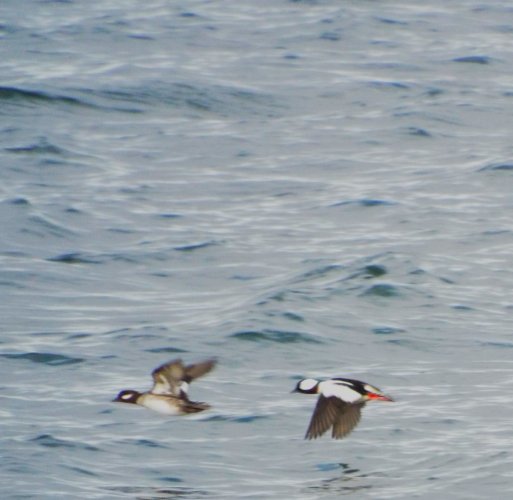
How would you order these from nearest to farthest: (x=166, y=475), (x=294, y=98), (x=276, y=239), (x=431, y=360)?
(x=166, y=475) < (x=431, y=360) < (x=276, y=239) < (x=294, y=98)

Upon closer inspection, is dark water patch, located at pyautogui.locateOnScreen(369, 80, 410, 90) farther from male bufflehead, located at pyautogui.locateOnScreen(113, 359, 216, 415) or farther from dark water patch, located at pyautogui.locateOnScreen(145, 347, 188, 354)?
male bufflehead, located at pyautogui.locateOnScreen(113, 359, 216, 415)

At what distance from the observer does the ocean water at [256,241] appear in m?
11.0

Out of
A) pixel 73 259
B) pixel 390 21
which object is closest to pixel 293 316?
pixel 73 259

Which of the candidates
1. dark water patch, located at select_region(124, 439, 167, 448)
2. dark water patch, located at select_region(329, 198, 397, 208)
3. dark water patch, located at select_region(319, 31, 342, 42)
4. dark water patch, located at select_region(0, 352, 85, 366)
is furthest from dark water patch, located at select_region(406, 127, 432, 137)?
dark water patch, located at select_region(124, 439, 167, 448)

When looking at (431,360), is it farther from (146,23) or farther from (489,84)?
(146,23)

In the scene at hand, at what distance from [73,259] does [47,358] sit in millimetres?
3028

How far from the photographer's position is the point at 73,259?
52.9ft

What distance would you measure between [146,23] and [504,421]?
1580cm

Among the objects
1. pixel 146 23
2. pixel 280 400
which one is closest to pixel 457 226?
pixel 280 400

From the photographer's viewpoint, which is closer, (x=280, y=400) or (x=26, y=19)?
(x=280, y=400)

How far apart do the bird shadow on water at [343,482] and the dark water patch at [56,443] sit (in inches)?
64.3

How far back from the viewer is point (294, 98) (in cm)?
2203

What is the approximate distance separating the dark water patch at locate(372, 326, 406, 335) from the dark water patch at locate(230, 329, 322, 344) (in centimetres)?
53

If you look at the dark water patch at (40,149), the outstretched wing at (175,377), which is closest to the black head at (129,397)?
the outstretched wing at (175,377)
